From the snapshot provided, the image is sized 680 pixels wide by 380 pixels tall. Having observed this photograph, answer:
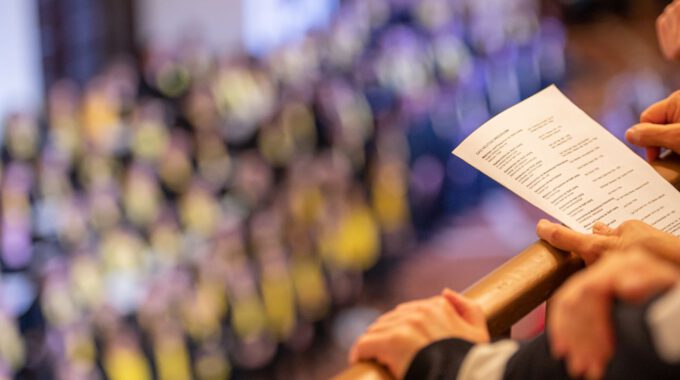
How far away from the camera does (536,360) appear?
46cm

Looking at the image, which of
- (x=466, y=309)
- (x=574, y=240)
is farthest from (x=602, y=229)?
(x=466, y=309)

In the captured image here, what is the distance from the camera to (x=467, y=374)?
517 millimetres

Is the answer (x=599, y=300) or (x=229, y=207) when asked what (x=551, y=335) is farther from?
(x=229, y=207)

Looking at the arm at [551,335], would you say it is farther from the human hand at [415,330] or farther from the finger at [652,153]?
the finger at [652,153]

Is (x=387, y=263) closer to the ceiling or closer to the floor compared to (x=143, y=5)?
closer to the floor

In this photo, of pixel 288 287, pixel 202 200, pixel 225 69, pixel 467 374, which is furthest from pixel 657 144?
pixel 225 69

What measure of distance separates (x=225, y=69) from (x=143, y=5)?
5.28ft

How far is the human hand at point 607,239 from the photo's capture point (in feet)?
1.99

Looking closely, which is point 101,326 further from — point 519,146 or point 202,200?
point 519,146

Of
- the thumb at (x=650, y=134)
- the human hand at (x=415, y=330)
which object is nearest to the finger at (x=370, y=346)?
the human hand at (x=415, y=330)

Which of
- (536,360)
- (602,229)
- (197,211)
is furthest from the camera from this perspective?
(197,211)

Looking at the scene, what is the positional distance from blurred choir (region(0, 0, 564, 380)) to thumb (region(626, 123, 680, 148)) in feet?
9.47

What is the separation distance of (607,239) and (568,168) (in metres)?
0.10

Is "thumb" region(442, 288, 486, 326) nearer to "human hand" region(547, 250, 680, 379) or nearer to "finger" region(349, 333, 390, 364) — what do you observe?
"finger" region(349, 333, 390, 364)
